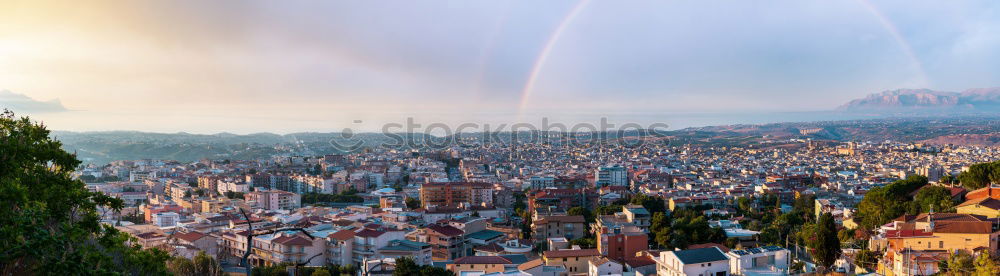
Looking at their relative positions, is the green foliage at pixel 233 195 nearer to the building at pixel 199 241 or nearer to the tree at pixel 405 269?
the building at pixel 199 241

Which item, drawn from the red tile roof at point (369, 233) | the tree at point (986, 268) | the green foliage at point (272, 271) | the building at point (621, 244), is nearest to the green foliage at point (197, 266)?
the green foliage at point (272, 271)

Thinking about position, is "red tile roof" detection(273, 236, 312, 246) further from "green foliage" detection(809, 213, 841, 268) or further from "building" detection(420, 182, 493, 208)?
"building" detection(420, 182, 493, 208)

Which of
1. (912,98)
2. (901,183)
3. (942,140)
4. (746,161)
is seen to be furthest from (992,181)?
(912,98)

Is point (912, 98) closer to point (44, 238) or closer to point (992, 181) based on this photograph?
point (992, 181)

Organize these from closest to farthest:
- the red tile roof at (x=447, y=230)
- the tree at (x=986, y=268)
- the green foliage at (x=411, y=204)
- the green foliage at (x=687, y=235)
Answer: the tree at (x=986, y=268)
the green foliage at (x=687, y=235)
the red tile roof at (x=447, y=230)
the green foliage at (x=411, y=204)

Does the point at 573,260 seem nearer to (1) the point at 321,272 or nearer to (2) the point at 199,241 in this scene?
(1) the point at 321,272

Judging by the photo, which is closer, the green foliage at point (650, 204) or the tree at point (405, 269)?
the tree at point (405, 269)

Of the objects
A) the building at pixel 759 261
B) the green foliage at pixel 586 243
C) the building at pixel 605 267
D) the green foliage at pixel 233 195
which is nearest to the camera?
the building at pixel 759 261
